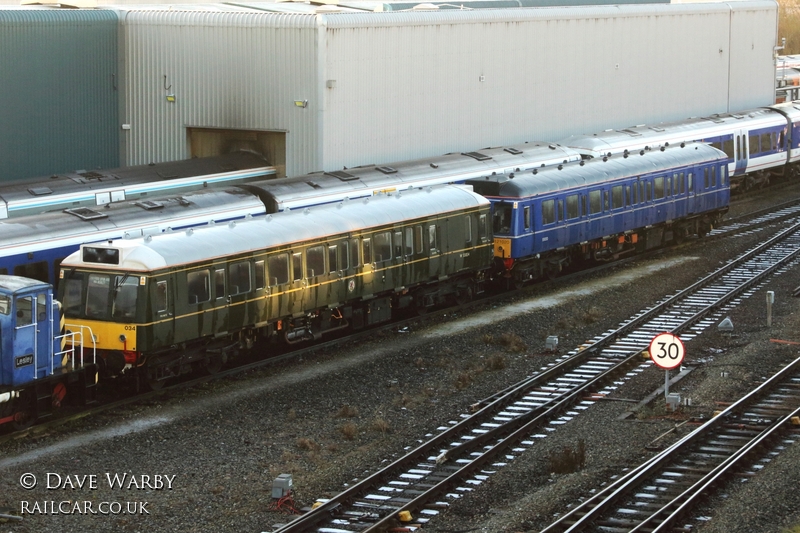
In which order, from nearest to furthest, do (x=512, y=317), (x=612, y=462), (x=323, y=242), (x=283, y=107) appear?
1. (x=612, y=462)
2. (x=323, y=242)
3. (x=512, y=317)
4. (x=283, y=107)

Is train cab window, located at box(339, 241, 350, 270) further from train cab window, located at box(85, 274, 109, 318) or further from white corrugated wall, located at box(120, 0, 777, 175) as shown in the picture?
white corrugated wall, located at box(120, 0, 777, 175)

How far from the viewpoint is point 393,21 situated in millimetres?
36688

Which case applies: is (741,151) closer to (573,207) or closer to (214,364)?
(573,207)

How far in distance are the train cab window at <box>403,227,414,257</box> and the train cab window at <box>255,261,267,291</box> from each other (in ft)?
15.3

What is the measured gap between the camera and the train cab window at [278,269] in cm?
2372

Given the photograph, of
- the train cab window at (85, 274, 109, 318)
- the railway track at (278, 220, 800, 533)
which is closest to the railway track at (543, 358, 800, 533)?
the railway track at (278, 220, 800, 533)

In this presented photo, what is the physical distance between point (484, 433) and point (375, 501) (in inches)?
127

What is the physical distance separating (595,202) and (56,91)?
15192mm

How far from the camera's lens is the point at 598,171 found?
34281mm

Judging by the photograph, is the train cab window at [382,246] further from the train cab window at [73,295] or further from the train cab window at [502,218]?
the train cab window at [73,295]

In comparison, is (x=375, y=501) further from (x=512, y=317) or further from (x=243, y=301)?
(x=512, y=317)

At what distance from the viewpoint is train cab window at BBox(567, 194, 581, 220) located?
107ft

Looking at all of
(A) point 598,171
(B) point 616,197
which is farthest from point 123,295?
(B) point 616,197

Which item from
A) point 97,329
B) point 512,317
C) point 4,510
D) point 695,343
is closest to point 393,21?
point 512,317
